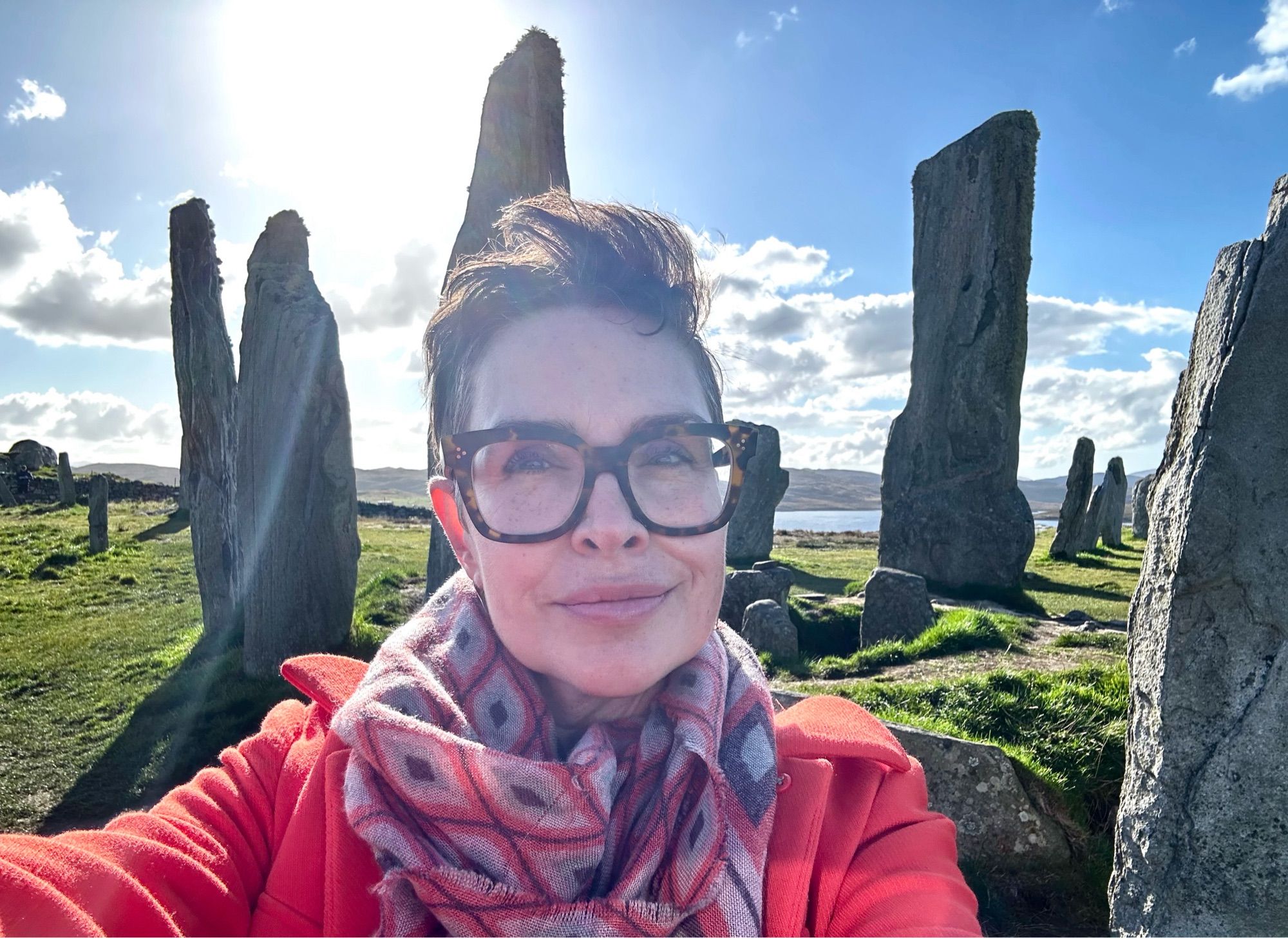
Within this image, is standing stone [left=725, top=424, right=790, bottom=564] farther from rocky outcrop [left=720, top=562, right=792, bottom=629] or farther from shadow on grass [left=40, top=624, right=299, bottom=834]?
shadow on grass [left=40, top=624, right=299, bottom=834]

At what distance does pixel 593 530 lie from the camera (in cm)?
144

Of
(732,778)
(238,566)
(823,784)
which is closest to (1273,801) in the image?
(823,784)

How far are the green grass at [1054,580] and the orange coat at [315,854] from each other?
625 centimetres

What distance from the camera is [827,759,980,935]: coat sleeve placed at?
1.38m

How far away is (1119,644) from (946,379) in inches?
202

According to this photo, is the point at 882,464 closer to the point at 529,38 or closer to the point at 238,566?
the point at 529,38

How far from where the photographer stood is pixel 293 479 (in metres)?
6.39

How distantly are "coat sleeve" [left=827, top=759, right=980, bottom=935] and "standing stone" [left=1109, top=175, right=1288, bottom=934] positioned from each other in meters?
1.50

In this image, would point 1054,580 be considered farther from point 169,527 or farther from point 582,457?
point 169,527

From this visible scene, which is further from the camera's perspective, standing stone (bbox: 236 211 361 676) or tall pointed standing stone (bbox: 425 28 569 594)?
tall pointed standing stone (bbox: 425 28 569 594)

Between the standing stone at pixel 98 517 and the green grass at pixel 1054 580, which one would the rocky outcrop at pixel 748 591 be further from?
the standing stone at pixel 98 517

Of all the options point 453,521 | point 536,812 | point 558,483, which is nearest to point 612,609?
point 558,483

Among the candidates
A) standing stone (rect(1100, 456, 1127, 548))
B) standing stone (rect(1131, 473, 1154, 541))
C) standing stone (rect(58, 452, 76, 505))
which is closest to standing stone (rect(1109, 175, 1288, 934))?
standing stone (rect(1100, 456, 1127, 548))

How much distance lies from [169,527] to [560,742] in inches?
642
